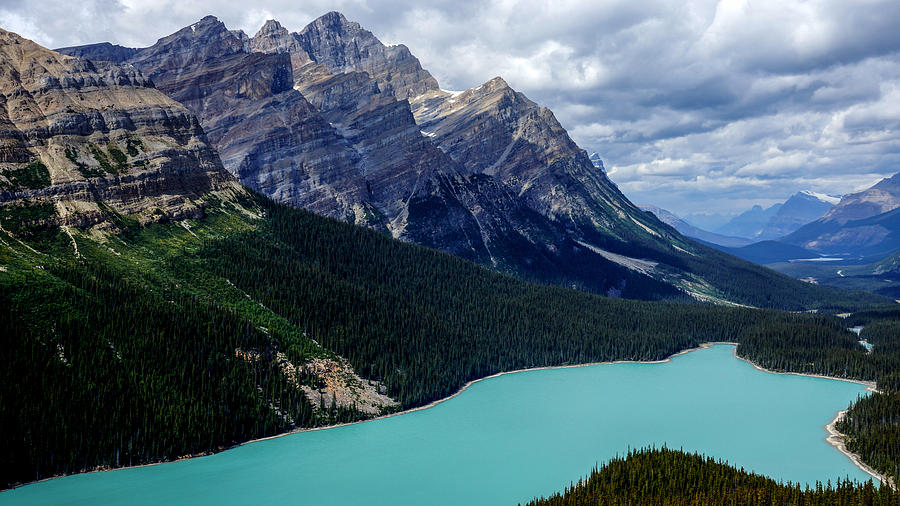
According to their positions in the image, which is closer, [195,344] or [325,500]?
[325,500]

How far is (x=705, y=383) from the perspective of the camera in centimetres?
16900

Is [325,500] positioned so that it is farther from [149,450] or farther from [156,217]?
[156,217]

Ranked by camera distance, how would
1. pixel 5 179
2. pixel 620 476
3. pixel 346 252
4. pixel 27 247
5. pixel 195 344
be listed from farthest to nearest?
pixel 346 252 < pixel 5 179 < pixel 27 247 < pixel 195 344 < pixel 620 476

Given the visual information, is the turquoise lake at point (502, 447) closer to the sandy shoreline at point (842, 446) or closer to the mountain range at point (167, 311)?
the sandy shoreline at point (842, 446)

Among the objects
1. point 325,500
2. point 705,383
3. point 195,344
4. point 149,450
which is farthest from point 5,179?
point 705,383

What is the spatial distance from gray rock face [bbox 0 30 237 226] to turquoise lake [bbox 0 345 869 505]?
244 ft

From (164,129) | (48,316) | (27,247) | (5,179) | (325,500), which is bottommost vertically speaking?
(325,500)

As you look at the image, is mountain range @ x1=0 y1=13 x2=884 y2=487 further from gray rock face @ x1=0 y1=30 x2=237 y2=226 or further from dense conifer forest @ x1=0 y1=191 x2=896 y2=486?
gray rock face @ x1=0 y1=30 x2=237 y2=226

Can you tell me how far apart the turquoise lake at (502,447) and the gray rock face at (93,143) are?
74.5 meters

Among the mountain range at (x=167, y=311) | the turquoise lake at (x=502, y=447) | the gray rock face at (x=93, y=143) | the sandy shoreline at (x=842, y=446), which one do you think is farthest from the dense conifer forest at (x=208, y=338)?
the sandy shoreline at (x=842, y=446)

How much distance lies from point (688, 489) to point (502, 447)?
133ft

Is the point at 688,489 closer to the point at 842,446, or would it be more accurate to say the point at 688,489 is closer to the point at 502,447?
the point at 502,447

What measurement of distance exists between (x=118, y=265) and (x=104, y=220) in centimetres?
2021

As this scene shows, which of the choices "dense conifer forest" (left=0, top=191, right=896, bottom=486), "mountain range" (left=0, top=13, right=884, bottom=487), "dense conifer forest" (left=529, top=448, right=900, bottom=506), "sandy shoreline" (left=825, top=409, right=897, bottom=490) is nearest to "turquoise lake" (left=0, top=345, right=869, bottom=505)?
"sandy shoreline" (left=825, top=409, right=897, bottom=490)
